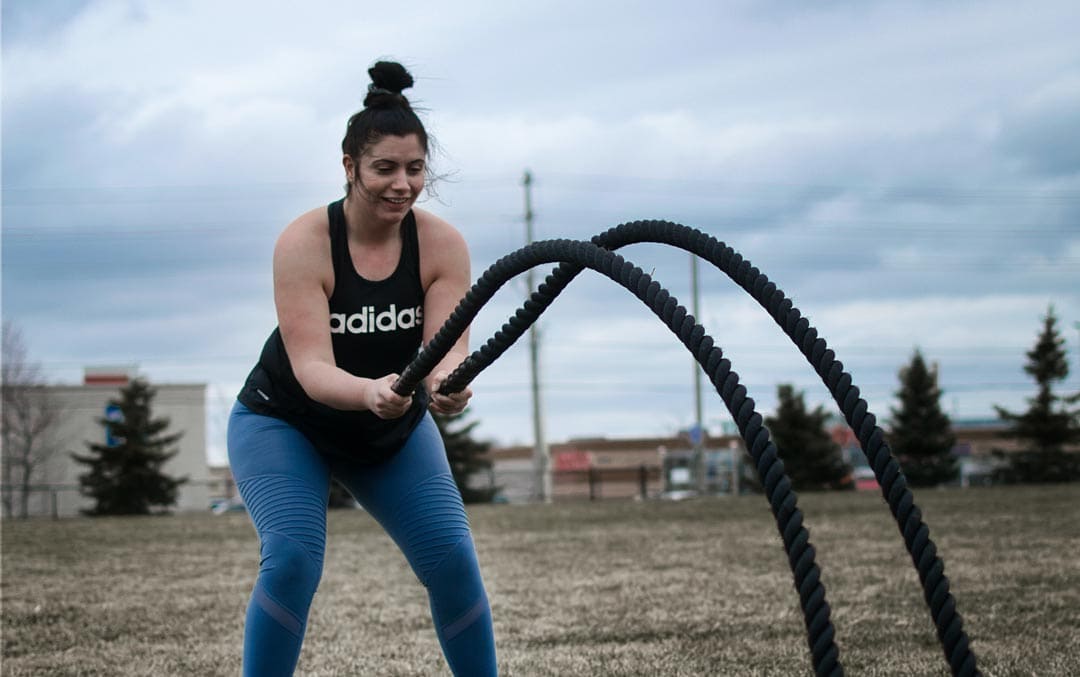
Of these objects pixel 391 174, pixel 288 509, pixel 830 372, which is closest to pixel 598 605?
pixel 288 509

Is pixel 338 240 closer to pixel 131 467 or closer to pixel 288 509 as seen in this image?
pixel 288 509

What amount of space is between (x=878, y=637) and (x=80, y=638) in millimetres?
4393

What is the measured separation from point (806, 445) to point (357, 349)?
1480 inches

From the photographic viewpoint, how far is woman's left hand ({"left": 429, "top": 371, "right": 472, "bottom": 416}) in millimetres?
3521

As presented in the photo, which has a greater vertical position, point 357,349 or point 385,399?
point 357,349

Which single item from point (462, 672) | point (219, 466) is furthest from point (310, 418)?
point (219, 466)

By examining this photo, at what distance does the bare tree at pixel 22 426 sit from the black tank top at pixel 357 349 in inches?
Answer: 1658

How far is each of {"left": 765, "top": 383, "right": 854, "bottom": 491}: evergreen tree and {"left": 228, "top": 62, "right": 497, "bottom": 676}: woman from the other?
36.8 meters

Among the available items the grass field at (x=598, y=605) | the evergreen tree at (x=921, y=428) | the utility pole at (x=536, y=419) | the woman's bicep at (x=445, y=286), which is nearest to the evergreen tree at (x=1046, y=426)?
the evergreen tree at (x=921, y=428)

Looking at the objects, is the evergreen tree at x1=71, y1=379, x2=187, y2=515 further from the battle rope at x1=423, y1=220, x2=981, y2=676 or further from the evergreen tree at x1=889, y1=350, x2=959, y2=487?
the battle rope at x1=423, y1=220, x2=981, y2=676

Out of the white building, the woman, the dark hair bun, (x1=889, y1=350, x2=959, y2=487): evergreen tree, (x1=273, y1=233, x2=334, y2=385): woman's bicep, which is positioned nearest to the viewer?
the woman

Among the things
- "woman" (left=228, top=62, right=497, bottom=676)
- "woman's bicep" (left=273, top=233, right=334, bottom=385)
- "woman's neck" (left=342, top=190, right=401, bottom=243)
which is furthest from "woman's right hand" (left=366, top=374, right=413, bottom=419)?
"woman's neck" (left=342, top=190, right=401, bottom=243)

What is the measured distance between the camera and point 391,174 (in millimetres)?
3512

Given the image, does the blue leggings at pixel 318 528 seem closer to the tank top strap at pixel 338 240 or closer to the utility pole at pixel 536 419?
the tank top strap at pixel 338 240
